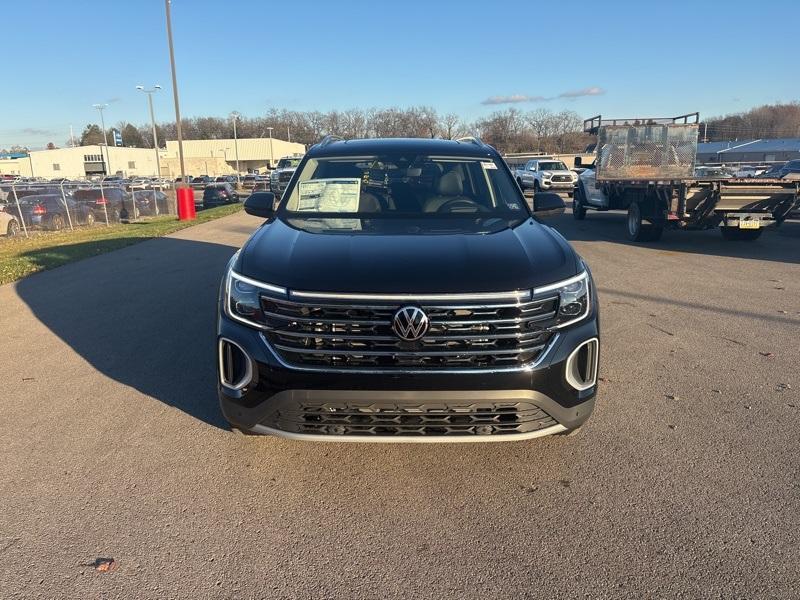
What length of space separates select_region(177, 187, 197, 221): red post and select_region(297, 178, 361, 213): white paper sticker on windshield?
1751cm

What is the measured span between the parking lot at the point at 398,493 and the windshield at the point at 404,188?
159 cm

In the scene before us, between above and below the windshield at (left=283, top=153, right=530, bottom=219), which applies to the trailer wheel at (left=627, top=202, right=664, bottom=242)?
below

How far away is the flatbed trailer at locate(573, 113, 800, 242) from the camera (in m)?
11.1

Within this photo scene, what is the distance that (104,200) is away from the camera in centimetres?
2281

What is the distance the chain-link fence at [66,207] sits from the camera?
18.3 metres

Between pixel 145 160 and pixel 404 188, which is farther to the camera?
pixel 145 160

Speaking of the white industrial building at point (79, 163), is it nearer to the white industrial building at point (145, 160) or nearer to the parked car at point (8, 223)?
the white industrial building at point (145, 160)

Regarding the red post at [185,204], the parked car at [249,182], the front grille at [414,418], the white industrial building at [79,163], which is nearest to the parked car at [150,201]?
the red post at [185,204]

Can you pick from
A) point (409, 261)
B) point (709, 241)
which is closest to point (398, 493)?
point (409, 261)

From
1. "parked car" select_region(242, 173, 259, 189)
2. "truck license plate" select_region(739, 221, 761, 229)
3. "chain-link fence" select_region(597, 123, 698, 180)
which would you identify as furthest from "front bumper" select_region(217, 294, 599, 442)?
"parked car" select_region(242, 173, 259, 189)

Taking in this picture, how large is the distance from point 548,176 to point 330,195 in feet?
95.3

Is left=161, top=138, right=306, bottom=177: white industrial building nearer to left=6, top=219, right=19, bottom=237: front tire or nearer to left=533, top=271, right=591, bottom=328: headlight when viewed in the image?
left=6, top=219, right=19, bottom=237: front tire

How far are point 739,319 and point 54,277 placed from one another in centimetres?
944

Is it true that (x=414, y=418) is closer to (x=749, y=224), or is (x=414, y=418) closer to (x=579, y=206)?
(x=749, y=224)
